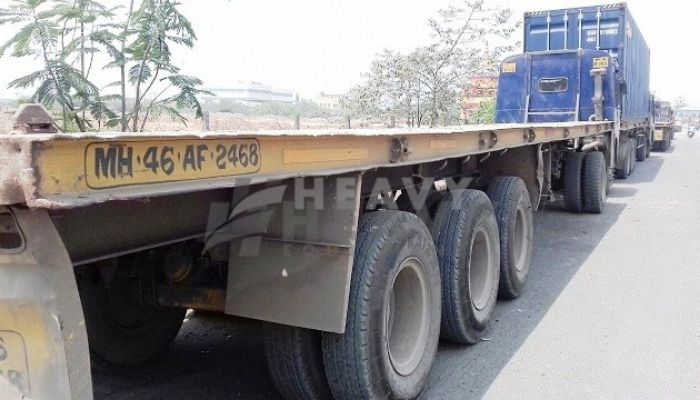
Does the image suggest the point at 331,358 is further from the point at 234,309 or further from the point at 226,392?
the point at 226,392

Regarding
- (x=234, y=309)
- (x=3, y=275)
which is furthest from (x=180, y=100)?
(x=3, y=275)

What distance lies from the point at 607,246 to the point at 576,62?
15.2 ft

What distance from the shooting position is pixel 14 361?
164 centimetres

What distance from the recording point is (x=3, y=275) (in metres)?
1.61

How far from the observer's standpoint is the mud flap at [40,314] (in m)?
1.55

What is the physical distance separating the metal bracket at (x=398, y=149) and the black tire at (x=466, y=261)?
3.48 ft

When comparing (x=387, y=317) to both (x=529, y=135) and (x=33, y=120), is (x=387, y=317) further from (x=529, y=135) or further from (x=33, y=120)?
(x=529, y=135)

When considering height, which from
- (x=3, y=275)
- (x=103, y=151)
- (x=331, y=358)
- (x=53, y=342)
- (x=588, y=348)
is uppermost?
(x=103, y=151)

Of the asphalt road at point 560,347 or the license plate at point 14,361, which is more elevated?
the license plate at point 14,361

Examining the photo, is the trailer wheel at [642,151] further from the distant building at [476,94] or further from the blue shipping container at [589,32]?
the blue shipping container at [589,32]

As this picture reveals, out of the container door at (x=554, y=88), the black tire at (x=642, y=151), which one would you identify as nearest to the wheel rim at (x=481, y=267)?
the container door at (x=554, y=88)

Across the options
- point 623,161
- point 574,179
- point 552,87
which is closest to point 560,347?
point 574,179

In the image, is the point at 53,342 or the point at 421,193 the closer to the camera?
the point at 53,342

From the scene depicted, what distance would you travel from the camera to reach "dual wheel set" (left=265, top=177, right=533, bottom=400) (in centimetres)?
278
